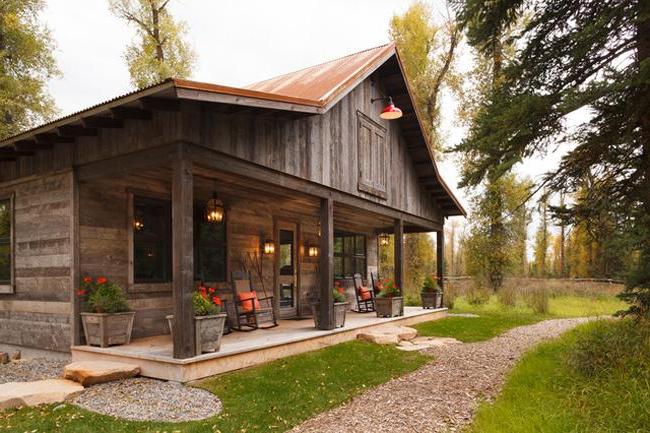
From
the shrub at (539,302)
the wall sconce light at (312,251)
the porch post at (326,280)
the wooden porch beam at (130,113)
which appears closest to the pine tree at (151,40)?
the wall sconce light at (312,251)

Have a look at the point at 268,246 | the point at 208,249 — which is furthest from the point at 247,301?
the point at 268,246

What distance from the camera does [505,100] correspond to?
20.5ft

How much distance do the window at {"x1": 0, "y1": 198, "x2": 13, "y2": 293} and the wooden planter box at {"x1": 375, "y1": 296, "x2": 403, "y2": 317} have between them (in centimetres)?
707

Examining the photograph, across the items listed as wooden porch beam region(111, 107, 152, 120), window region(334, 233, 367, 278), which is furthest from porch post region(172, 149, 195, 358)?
window region(334, 233, 367, 278)

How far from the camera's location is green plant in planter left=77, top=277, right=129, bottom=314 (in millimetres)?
6453

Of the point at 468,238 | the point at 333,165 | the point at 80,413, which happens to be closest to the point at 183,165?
the point at 80,413

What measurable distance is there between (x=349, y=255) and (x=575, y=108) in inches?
370

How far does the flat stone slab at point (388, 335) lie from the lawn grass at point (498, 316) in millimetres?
907

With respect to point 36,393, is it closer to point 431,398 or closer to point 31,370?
point 31,370

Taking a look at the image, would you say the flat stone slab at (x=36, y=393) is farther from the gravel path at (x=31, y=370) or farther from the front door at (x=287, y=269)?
the front door at (x=287, y=269)

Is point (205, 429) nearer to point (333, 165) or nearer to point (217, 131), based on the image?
point (217, 131)

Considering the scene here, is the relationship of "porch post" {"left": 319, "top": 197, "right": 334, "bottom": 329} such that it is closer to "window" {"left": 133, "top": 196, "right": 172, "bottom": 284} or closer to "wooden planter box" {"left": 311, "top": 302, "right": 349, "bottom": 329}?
"wooden planter box" {"left": 311, "top": 302, "right": 349, "bottom": 329}

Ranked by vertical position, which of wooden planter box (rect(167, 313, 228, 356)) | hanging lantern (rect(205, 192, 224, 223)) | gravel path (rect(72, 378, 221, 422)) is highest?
hanging lantern (rect(205, 192, 224, 223))

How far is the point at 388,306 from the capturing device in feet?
35.1
